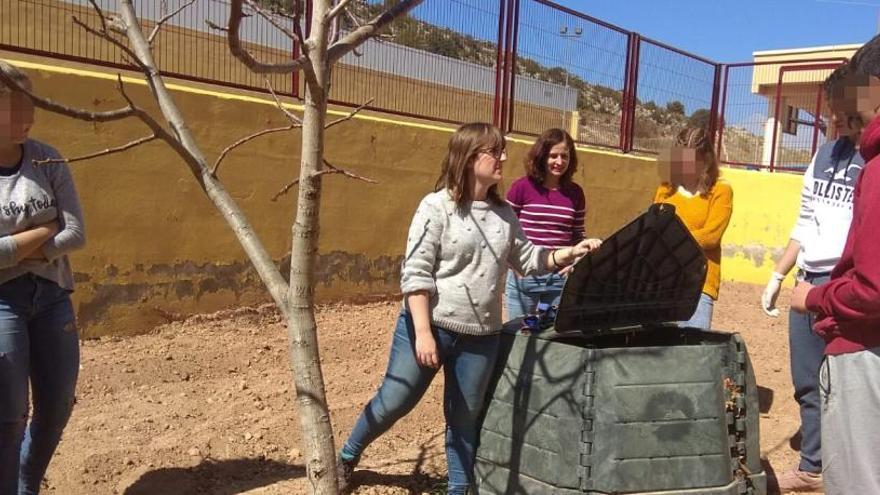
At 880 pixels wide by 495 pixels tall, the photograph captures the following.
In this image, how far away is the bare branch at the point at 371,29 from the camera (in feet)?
6.02

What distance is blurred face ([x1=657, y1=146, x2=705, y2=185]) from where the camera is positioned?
153 inches

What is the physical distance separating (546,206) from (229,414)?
78.3 inches

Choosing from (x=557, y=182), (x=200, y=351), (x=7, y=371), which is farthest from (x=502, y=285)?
(x=200, y=351)

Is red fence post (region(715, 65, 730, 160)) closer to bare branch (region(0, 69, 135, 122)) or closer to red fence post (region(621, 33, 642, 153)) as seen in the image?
red fence post (region(621, 33, 642, 153))

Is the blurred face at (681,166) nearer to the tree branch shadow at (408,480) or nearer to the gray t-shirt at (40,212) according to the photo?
the tree branch shadow at (408,480)

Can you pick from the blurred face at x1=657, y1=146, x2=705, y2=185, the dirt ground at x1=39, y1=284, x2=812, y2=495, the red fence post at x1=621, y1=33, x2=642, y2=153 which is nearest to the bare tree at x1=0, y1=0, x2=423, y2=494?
the dirt ground at x1=39, y1=284, x2=812, y2=495

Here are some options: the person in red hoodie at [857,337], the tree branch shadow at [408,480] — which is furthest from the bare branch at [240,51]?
the tree branch shadow at [408,480]

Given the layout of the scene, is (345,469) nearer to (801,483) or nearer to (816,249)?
(801,483)

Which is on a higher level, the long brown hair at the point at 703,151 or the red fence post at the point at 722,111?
the red fence post at the point at 722,111

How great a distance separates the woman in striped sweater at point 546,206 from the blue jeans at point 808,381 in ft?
3.62

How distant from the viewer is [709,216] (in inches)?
152

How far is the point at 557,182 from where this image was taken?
405 cm

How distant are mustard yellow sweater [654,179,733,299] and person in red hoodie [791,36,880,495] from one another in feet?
5.48

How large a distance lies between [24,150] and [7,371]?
29.1 inches
